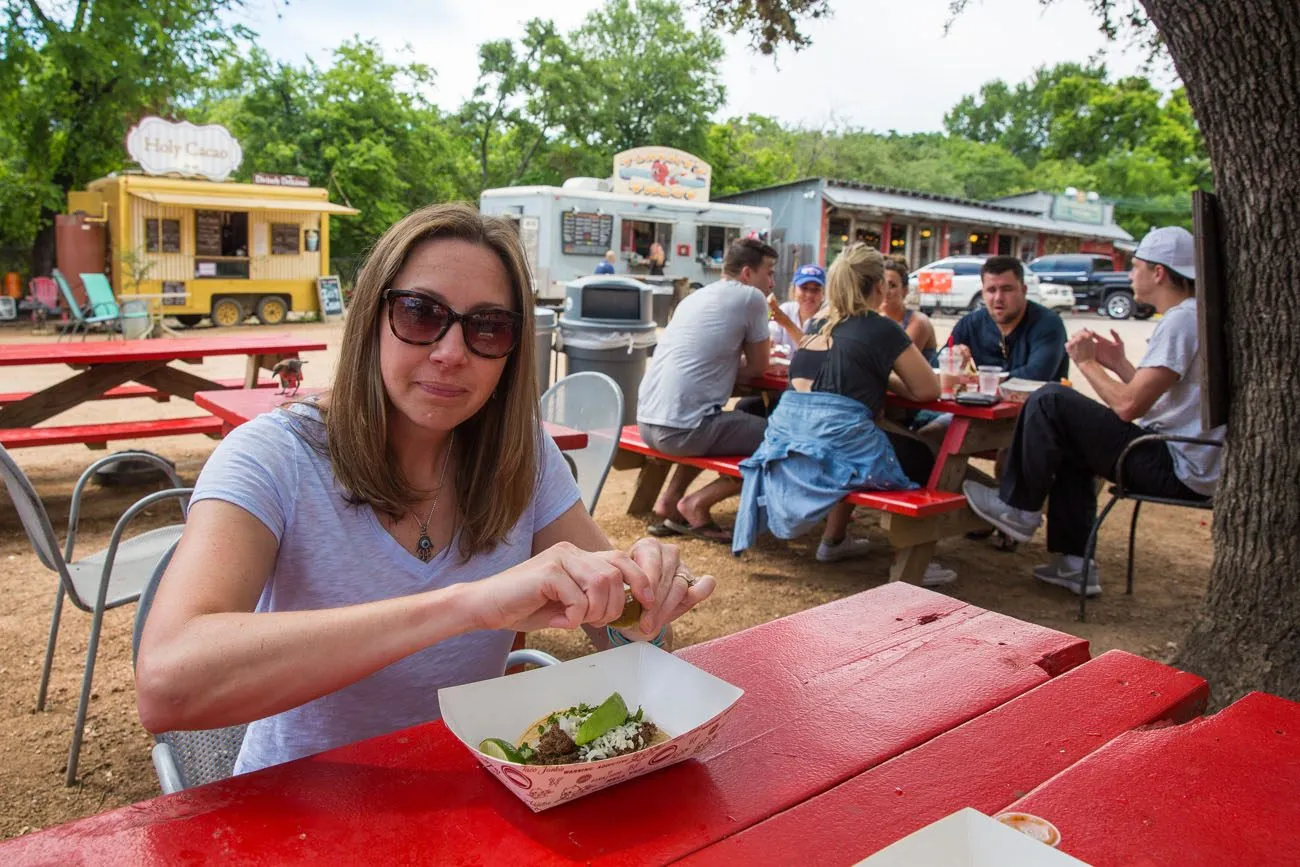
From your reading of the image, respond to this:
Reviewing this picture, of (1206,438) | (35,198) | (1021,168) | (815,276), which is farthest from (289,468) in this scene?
(1021,168)

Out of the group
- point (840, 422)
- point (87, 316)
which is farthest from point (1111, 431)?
point (87, 316)

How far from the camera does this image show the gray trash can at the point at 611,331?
716 centimetres

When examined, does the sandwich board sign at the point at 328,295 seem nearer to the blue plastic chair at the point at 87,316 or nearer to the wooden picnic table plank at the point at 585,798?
the blue plastic chair at the point at 87,316

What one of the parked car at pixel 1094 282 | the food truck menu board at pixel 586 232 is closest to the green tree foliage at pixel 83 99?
the food truck menu board at pixel 586 232

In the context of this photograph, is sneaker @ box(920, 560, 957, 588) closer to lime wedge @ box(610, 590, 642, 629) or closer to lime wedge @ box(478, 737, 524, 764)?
lime wedge @ box(610, 590, 642, 629)

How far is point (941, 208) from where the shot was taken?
31.8 metres

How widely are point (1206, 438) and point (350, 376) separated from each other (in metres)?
3.58

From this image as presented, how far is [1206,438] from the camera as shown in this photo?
152 inches

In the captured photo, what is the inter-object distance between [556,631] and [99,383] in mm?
3435

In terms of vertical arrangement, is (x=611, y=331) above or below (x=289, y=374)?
above

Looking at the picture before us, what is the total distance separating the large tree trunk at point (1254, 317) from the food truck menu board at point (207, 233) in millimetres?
17580

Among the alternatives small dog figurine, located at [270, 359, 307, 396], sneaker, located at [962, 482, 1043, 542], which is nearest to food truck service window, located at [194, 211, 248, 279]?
small dog figurine, located at [270, 359, 307, 396]

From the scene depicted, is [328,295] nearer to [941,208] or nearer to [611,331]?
[611,331]

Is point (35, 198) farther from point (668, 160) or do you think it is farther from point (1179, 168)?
point (1179, 168)
